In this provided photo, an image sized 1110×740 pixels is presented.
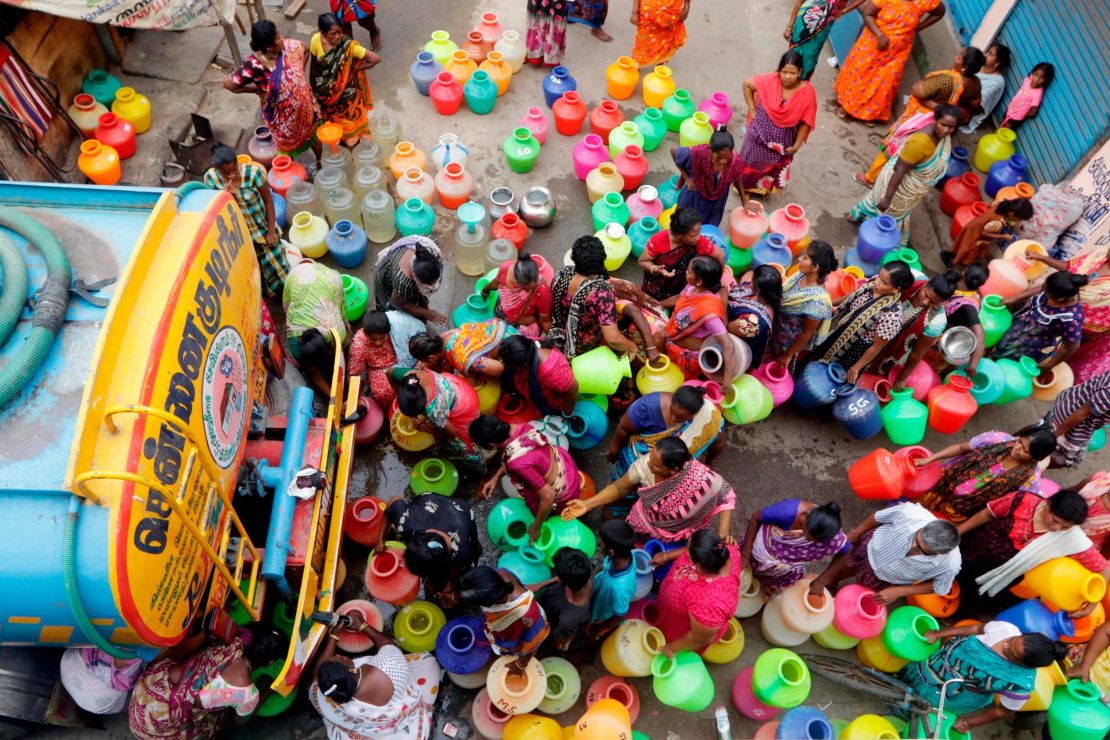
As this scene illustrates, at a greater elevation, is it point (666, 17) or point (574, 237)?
point (666, 17)

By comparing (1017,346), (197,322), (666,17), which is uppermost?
(666,17)

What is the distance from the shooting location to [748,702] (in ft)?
13.1

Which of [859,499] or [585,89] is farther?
[585,89]

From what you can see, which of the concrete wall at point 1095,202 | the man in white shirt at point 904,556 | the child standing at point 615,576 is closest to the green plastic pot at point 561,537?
the child standing at point 615,576

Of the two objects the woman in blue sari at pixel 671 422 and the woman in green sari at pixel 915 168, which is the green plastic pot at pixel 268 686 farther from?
the woman in green sari at pixel 915 168

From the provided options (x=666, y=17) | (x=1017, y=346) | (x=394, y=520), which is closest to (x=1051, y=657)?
(x=1017, y=346)

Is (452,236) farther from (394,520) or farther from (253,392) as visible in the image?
(394,520)

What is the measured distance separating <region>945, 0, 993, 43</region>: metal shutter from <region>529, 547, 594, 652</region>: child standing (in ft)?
27.3

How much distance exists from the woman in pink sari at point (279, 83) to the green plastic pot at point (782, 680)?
550 cm

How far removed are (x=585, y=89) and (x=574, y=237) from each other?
101 inches

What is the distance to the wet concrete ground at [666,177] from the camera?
4.23m

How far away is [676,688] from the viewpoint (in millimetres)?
3531

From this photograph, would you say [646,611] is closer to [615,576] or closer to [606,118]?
[615,576]

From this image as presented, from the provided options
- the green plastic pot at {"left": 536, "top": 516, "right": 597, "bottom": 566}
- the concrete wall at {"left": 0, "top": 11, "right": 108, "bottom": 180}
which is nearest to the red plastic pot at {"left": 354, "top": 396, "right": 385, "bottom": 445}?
the green plastic pot at {"left": 536, "top": 516, "right": 597, "bottom": 566}
